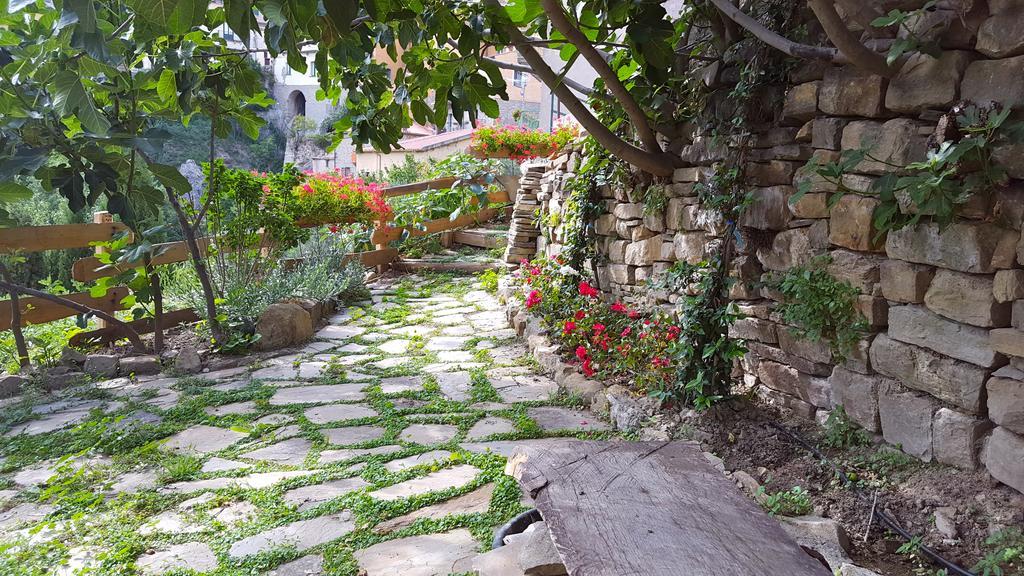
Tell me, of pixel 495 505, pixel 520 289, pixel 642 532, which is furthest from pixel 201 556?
pixel 520 289

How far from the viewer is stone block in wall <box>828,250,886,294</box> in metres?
2.64

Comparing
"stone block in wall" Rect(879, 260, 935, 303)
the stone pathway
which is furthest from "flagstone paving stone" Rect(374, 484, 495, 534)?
"stone block in wall" Rect(879, 260, 935, 303)

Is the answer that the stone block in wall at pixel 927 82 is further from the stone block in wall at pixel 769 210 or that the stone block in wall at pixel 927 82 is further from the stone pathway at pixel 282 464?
the stone pathway at pixel 282 464

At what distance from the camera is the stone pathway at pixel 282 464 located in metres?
2.29

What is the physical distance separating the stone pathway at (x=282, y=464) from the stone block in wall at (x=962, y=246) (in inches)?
62.7

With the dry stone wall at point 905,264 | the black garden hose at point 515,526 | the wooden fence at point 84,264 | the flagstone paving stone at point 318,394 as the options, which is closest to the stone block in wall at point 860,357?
the dry stone wall at point 905,264

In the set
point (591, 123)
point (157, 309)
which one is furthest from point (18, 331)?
point (591, 123)

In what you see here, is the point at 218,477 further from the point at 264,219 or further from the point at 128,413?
the point at 264,219

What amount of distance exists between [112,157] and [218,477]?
1607 mm

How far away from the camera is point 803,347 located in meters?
3.01

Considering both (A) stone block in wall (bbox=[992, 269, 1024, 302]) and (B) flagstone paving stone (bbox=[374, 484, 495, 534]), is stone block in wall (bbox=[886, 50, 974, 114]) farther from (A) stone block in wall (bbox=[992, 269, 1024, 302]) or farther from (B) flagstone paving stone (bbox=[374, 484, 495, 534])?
(B) flagstone paving stone (bbox=[374, 484, 495, 534])

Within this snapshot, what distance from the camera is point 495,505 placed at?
2.53m

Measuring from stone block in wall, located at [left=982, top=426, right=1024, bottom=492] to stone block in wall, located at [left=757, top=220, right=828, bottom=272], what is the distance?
964 mm

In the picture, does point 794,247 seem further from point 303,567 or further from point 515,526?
point 303,567
